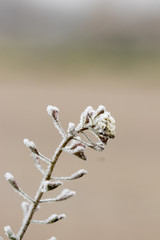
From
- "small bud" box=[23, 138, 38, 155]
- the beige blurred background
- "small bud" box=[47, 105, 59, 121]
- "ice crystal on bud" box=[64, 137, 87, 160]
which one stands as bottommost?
"ice crystal on bud" box=[64, 137, 87, 160]

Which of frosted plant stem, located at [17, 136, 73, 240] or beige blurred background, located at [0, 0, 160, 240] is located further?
beige blurred background, located at [0, 0, 160, 240]

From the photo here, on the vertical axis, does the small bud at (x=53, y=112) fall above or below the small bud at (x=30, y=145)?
above

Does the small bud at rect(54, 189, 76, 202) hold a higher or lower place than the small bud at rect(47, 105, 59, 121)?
lower

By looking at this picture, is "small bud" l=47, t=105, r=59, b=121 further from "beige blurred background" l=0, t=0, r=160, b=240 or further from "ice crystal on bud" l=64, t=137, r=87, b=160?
"beige blurred background" l=0, t=0, r=160, b=240

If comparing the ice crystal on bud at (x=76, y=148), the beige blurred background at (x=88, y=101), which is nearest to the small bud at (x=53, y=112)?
the ice crystal on bud at (x=76, y=148)

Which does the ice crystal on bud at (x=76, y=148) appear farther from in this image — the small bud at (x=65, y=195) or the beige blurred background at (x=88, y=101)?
the beige blurred background at (x=88, y=101)

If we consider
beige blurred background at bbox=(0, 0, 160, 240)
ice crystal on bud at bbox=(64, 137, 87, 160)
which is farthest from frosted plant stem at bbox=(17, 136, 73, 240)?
beige blurred background at bbox=(0, 0, 160, 240)

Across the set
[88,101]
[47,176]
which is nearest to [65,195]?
[47,176]

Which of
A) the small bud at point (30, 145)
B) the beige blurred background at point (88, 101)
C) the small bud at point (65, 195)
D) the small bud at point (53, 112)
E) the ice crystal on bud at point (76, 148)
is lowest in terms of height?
the small bud at point (65, 195)

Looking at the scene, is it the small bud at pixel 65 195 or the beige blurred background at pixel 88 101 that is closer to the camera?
the small bud at pixel 65 195

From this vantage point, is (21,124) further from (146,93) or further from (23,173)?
(146,93)
